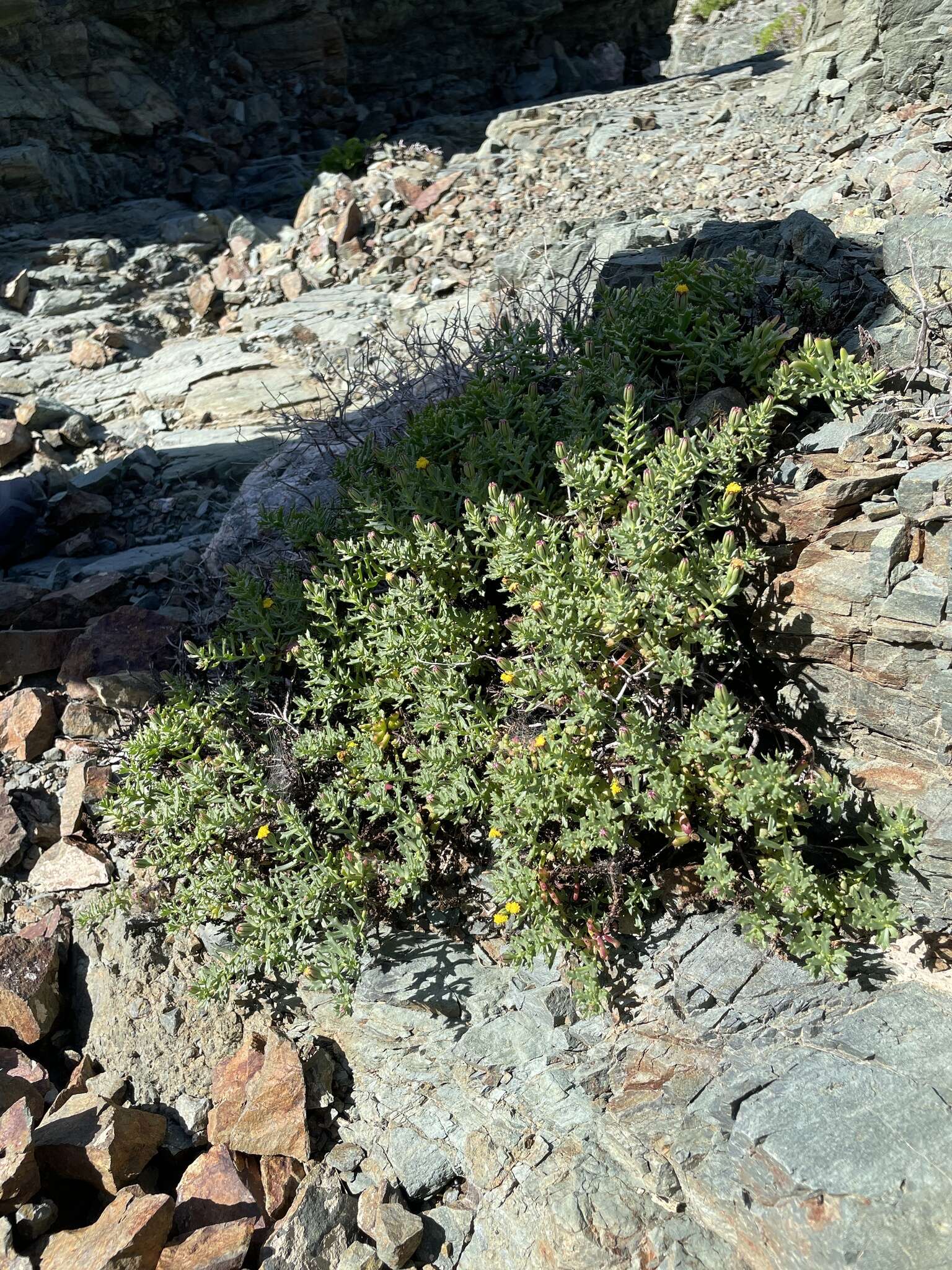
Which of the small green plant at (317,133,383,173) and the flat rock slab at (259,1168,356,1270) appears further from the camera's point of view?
the small green plant at (317,133,383,173)

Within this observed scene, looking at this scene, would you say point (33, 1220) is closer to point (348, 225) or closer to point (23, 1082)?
point (23, 1082)

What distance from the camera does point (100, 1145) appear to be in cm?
306

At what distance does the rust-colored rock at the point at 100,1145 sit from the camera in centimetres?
306

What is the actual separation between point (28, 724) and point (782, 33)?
39.3 ft

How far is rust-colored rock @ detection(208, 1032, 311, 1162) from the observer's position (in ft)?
10.3

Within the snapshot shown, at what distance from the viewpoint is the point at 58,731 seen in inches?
169

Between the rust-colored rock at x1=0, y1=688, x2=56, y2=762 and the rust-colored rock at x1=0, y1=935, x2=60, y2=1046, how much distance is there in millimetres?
872

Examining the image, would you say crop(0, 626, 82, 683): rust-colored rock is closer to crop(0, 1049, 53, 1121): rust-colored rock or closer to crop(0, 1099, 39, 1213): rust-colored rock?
crop(0, 1049, 53, 1121): rust-colored rock

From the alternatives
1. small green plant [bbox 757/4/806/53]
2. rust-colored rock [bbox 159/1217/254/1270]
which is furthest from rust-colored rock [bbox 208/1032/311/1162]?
small green plant [bbox 757/4/806/53]

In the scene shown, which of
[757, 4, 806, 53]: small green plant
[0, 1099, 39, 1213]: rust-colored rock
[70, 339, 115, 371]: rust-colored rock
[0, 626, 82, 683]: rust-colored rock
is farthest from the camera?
[757, 4, 806, 53]: small green plant

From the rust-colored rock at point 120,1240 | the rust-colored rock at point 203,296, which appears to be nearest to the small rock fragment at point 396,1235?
the rust-colored rock at point 120,1240

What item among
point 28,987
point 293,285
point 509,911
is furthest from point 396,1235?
point 293,285

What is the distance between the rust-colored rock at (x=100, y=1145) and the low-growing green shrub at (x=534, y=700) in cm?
49

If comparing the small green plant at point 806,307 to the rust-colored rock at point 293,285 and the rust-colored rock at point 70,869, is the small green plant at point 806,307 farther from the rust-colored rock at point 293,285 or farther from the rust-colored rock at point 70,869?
the rust-colored rock at point 293,285
